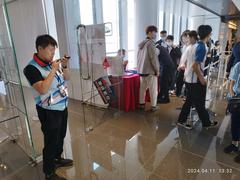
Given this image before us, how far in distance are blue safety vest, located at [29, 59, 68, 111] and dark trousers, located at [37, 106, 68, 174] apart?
59mm

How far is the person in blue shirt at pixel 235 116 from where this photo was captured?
6.23 feet

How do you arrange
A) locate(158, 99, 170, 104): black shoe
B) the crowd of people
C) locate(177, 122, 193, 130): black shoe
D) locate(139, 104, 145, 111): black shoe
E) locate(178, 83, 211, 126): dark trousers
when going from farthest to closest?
locate(158, 99, 170, 104): black shoe → locate(139, 104, 145, 111): black shoe → locate(177, 122, 193, 130): black shoe → locate(178, 83, 211, 126): dark trousers → the crowd of people

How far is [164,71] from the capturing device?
A: 380 centimetres

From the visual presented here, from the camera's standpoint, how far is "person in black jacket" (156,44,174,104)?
3.64 m

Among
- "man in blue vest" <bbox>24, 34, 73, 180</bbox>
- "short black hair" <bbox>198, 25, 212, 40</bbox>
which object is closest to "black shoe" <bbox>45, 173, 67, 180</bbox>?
"man in blue vest" <bbox>24, 34, 73, 180</bbox>

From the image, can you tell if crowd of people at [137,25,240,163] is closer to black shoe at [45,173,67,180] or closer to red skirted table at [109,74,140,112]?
red skirted table at [109,74,140,112]

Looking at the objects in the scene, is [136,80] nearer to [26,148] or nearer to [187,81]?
[187,81]

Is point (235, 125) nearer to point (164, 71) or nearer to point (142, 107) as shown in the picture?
point (142, 107)

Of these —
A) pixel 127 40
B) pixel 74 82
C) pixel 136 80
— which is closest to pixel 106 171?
pixel 136 80

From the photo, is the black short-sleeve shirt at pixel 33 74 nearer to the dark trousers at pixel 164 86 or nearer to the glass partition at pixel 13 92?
the glass partition at pixel 13 92

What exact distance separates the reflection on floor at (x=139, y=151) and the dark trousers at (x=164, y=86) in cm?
77

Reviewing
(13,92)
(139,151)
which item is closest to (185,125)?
(139,151)

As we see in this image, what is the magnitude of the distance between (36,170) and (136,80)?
90.2 inches

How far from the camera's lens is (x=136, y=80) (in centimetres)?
350
